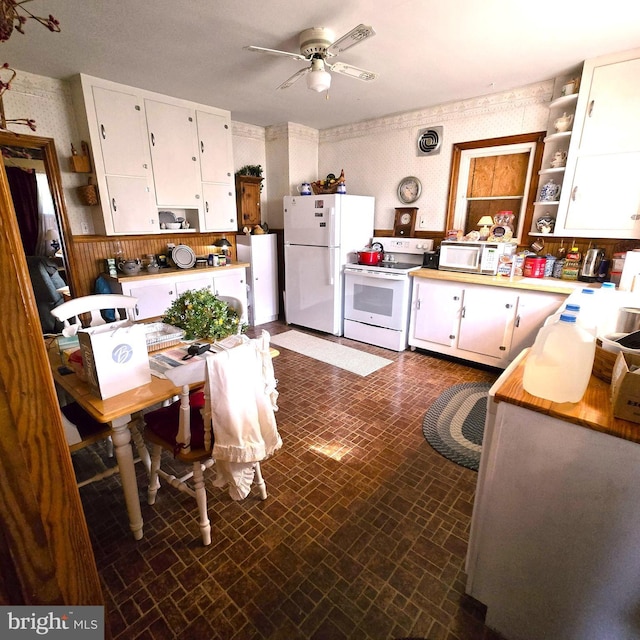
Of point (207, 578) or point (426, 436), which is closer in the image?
point (207, 578)

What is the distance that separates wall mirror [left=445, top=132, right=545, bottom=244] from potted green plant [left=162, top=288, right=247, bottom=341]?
289 cm

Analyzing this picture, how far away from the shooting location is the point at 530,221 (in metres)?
3.45

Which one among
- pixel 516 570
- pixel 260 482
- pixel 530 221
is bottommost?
pixel 260 482

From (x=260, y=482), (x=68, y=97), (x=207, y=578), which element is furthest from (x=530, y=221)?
(x=68, y=97)

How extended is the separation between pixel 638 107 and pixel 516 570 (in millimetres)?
3289

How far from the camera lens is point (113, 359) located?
1.38 m

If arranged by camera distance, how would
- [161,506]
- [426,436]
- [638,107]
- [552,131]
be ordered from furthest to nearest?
[552,131] < [638,107] < [426,436] < [161,506]

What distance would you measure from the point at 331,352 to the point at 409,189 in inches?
86.3

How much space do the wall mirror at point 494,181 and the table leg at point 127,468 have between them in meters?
3.54

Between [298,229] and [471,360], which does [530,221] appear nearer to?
[471,360]

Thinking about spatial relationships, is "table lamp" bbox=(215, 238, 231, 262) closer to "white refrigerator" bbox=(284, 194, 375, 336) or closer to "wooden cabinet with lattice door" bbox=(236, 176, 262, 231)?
"wooden cabinet with lattice door" bbox=(236, 176, 262, 231)

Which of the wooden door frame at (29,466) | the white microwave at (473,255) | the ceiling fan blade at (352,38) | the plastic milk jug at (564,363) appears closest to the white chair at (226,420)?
the wooden door frame at (29,466)

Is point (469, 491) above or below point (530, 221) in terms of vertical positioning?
below

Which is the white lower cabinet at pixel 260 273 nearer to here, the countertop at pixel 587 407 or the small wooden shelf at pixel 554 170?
the small wooden shelf at pixel 554 170
